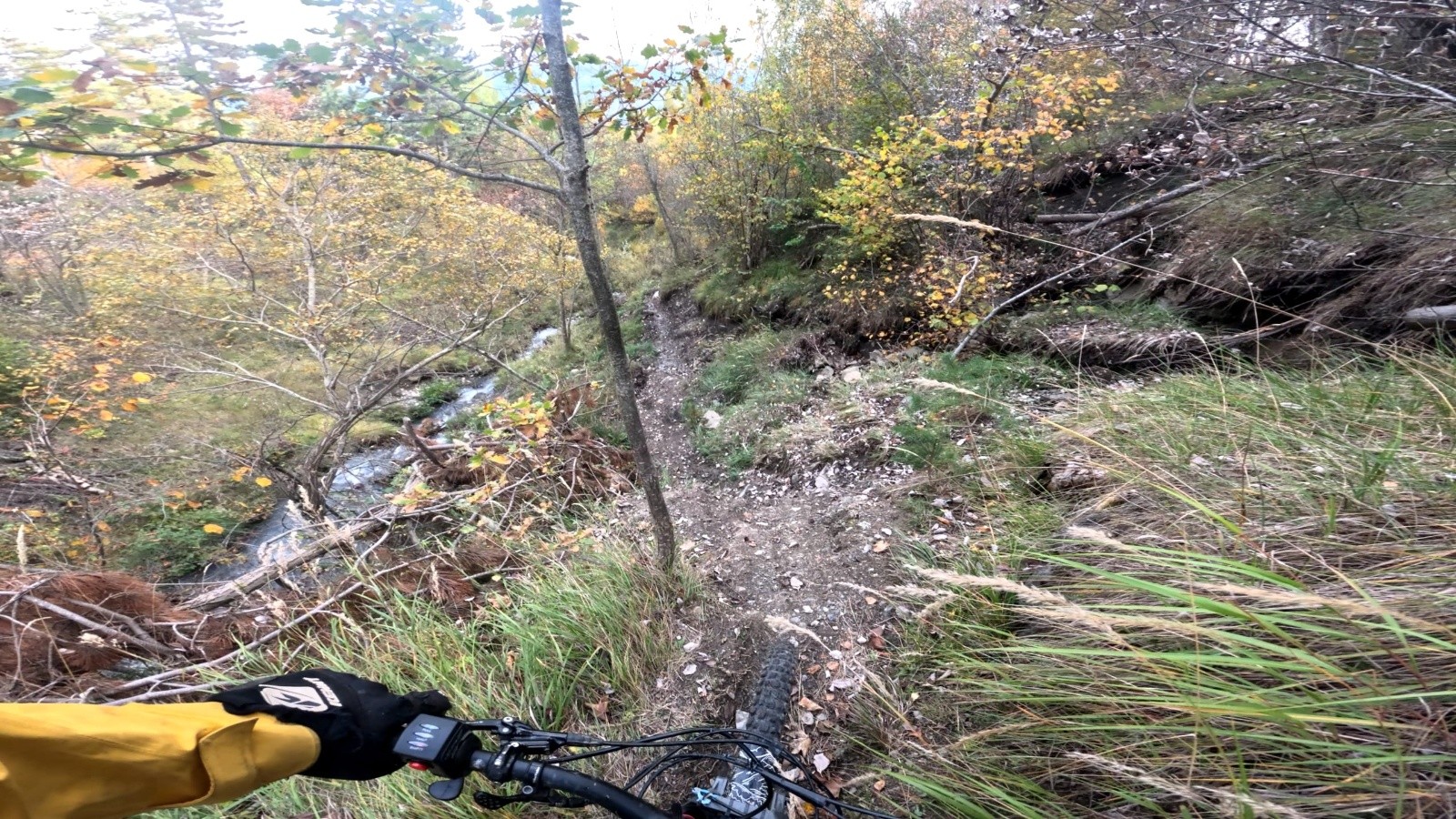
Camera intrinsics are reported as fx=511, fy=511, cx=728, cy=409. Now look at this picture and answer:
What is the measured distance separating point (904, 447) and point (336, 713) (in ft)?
12.5

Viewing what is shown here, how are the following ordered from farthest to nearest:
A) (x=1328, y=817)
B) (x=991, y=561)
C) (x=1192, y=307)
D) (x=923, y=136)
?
(x=923, y=136) → (x=1192, y=307) → (x=991, y=561) → (x=1328, y=817)

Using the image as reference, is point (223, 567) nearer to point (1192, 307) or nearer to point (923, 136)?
point (923, 136)

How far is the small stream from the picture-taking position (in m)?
5.51

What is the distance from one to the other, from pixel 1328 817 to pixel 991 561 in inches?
52.7

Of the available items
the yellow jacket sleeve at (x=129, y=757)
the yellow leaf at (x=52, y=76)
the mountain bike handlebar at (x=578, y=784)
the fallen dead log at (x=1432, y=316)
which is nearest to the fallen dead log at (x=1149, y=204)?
the fallen dead log at (x=1432, y=316)

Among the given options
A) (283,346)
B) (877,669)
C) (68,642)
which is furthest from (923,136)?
(283,346)

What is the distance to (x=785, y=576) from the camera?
3295mm

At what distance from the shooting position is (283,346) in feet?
40.4

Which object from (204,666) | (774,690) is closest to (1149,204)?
(774,690)

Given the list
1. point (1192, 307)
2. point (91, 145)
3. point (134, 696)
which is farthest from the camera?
point (1192, 307)

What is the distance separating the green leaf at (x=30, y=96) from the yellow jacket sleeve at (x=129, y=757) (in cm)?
154

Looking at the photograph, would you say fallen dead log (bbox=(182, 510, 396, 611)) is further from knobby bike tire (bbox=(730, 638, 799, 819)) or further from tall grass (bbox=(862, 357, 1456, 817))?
tall grass (bbox=(862, 357, 1456, 817))

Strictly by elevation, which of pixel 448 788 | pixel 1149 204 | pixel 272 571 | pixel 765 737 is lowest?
pixel 272 571

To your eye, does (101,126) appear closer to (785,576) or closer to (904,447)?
(785,576)
